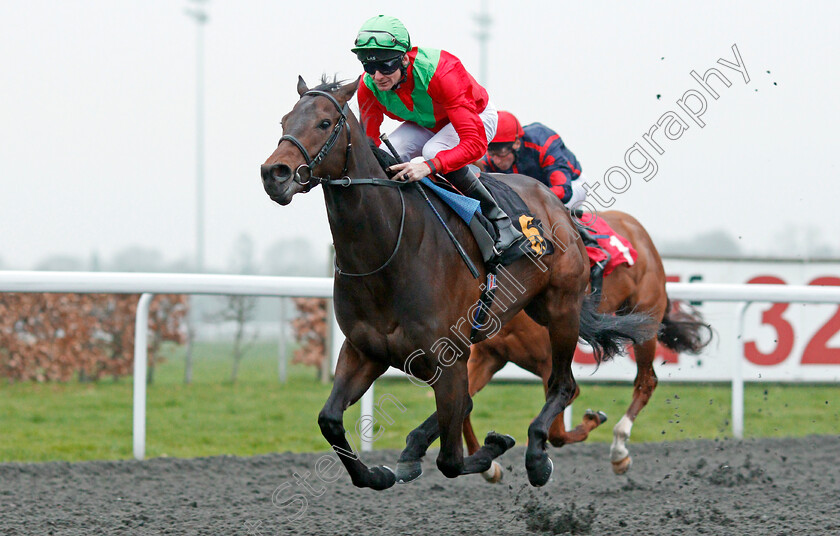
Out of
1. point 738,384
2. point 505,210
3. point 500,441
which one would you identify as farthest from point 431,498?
point 738,384

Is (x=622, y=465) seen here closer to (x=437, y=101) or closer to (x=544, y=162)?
(x=544, y=162)

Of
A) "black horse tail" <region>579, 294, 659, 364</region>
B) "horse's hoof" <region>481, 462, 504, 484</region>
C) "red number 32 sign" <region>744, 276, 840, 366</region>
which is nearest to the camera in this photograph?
"black horse tail" <region>579, 294, 659, 364</region>

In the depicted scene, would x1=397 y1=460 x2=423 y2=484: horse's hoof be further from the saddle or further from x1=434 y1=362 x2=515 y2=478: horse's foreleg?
the saddle

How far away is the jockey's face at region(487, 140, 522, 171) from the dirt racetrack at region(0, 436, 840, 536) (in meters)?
1.56

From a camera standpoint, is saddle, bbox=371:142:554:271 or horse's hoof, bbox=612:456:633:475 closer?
saddle, bbox=371:142:554:271

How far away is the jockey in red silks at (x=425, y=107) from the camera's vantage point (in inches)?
122

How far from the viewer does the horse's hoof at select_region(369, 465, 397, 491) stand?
10.7ft

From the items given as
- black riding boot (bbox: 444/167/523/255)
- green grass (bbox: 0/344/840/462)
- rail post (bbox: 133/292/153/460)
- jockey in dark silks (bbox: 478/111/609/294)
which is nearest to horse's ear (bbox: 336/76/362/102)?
black riding boot (bbox: 444/167/523/255)

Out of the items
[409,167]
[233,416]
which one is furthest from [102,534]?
[233,416]

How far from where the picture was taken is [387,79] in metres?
Answer: 3.20

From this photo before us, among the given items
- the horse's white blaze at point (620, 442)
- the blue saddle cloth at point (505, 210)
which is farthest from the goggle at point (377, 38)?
the horse's white blaze at point (620, 442)

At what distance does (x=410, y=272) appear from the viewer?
3082mm

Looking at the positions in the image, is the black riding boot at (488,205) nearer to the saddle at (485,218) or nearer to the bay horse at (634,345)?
the saddle at (485,218)

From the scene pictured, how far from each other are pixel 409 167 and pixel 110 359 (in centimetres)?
550
